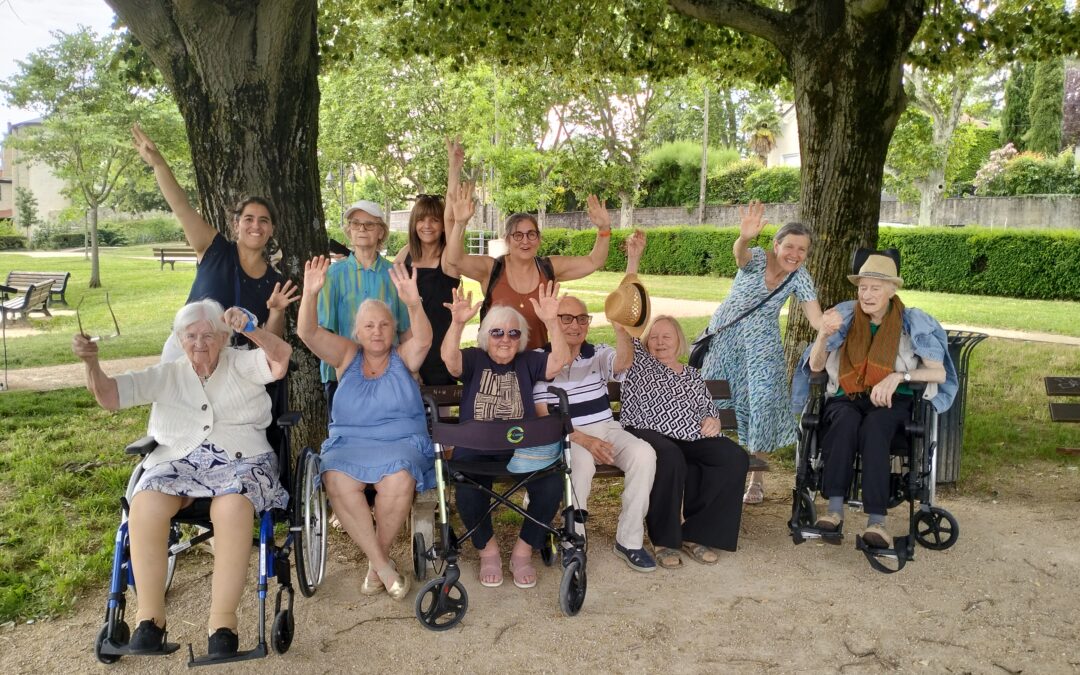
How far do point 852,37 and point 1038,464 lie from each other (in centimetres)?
357

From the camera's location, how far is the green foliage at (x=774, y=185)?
35.7 m

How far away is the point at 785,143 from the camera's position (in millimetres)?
53219

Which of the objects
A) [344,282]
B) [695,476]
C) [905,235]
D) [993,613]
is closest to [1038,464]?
[993,613]

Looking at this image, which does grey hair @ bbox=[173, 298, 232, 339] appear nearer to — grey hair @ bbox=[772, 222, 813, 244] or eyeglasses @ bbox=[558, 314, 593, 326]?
eyeglasses @ bbox=[558, 314, 593, 326]

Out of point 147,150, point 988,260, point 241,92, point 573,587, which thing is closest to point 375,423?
point 573,587

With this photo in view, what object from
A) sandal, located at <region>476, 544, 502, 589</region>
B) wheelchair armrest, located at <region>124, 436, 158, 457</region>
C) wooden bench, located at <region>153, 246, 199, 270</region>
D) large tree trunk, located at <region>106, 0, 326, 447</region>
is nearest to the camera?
wheelchair armrest, located at <region>124, 436, 158, 457</region>

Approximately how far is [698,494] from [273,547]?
7.20 ft

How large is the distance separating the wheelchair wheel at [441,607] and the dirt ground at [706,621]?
7 cm

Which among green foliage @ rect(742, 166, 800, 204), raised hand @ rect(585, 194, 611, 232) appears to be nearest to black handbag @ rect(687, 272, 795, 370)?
raised hand @ rect(585, 194, 611, 232)

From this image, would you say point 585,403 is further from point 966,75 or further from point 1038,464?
point 966,75

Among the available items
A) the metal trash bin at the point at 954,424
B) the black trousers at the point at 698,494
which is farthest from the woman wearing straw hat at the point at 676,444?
the metal trash bin at the point at 954,424

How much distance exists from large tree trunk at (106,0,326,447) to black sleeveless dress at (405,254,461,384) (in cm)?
92

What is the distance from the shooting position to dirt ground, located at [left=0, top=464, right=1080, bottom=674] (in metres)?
3.36

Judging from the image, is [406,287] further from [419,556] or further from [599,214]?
[599,214]
